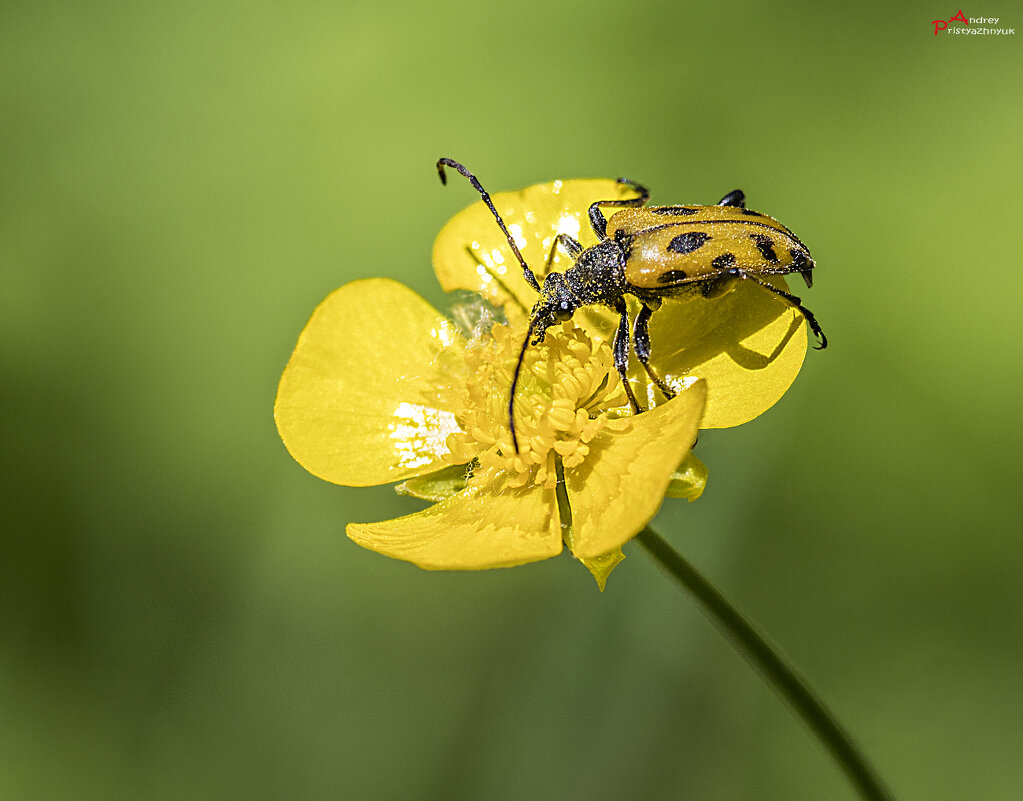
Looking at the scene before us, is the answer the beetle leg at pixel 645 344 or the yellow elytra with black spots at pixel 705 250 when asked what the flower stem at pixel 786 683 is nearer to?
the beetle leg at pixel 645 344

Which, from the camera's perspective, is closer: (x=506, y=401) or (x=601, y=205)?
(x=506, y=401)

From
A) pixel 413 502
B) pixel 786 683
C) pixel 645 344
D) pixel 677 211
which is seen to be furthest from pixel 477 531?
pixel 413 502

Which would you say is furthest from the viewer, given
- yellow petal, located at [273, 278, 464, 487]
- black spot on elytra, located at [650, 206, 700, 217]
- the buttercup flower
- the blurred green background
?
the blurred green background

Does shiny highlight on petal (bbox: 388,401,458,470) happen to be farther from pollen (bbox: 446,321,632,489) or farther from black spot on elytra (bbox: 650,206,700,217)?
black spot on elytra (bbox: 650,206,700,217)

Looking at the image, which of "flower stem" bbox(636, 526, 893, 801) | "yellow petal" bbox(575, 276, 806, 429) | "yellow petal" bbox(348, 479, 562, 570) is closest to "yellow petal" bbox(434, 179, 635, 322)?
"yellow petal" bbox(575, 276, 806, 429)

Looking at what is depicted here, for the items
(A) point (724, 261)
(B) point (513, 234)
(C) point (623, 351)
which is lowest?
(C) point (623, 351)

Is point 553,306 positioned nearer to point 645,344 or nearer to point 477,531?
point 645,344

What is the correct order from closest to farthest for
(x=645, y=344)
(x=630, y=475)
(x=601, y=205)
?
(x=630, y=475)
(x=645, y=344)
(x=601, y=205)
